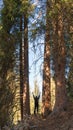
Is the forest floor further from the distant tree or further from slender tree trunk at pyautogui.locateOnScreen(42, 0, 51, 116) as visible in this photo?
slender tree trunk at pyautogui.locateOnScreen(42, 0, 51, 116)

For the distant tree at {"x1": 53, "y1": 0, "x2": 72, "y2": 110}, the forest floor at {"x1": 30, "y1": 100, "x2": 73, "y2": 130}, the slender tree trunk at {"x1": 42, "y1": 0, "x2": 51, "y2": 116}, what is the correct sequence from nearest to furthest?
the forest floor at {"x1": 30, "y1": 100, "x2": 73, "y2": 130}, the distant tree at {"x1": 53, "y1": 0, "x2": 72, "y2": 110}, the slender tree trunk at {"x1": 42, "y1": 0, "x2": 51, "y2": 116}

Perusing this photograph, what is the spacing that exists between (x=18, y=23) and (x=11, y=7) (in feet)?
9.43

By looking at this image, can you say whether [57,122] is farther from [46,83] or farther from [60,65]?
[46,83]

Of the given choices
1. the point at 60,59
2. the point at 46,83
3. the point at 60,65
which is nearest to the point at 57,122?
the point at 60,65

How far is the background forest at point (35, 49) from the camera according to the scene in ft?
53.4

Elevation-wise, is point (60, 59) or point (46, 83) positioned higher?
point (60, 59)

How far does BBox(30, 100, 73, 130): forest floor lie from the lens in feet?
49.1

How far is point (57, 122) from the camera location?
15.6 m

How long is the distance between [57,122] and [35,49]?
3.95 m

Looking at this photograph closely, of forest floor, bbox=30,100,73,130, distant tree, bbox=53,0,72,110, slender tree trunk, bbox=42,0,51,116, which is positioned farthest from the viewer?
slender tree trunk, bbox=42,0,51,116

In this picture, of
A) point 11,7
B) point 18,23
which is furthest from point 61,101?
point 18,23

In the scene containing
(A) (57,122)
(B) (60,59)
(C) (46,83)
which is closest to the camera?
(A) (57,122)

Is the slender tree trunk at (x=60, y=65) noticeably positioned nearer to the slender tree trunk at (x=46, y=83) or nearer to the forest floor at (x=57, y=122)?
the forest floor at (x=57, y=122)

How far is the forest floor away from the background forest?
0.85 ft
